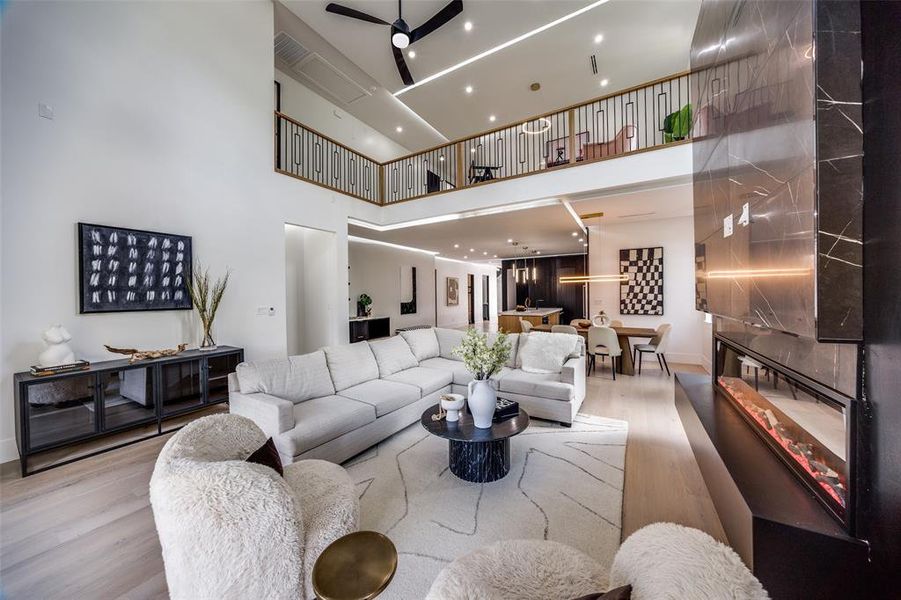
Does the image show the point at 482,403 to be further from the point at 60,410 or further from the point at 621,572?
the point at 60,410

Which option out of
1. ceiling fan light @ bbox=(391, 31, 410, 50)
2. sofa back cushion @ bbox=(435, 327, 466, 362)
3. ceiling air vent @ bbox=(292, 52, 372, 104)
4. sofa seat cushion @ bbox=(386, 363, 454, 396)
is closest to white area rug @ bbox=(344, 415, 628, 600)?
sofa seat cushion @ bbox=(386, 363, 454, 396)

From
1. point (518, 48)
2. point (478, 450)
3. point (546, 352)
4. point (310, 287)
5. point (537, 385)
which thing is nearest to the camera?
point (478, 450)

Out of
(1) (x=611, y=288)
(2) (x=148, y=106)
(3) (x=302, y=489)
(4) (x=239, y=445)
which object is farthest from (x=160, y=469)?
(1) (x=611, y=288)

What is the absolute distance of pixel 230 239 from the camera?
4.11 meters

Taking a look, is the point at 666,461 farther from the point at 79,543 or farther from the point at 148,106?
the point at 148,106

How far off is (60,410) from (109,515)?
49.7 inches

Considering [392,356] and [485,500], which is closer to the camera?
[485,500]

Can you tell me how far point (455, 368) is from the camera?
399 cm

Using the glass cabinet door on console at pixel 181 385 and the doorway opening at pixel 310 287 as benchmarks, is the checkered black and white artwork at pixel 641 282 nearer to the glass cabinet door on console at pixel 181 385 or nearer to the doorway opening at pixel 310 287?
the doorway opening at pixel 310 287

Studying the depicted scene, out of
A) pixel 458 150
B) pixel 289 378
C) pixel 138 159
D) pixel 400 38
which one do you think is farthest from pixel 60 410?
pixel 458 150

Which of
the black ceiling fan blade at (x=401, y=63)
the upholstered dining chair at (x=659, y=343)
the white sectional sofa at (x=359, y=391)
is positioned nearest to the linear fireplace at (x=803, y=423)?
the white sectional sofa at (x=359, y=391)

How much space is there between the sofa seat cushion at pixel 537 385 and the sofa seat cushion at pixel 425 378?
63 centimetres

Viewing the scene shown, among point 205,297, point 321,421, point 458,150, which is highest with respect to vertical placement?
point 458,150

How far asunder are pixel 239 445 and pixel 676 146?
5.06 metres
